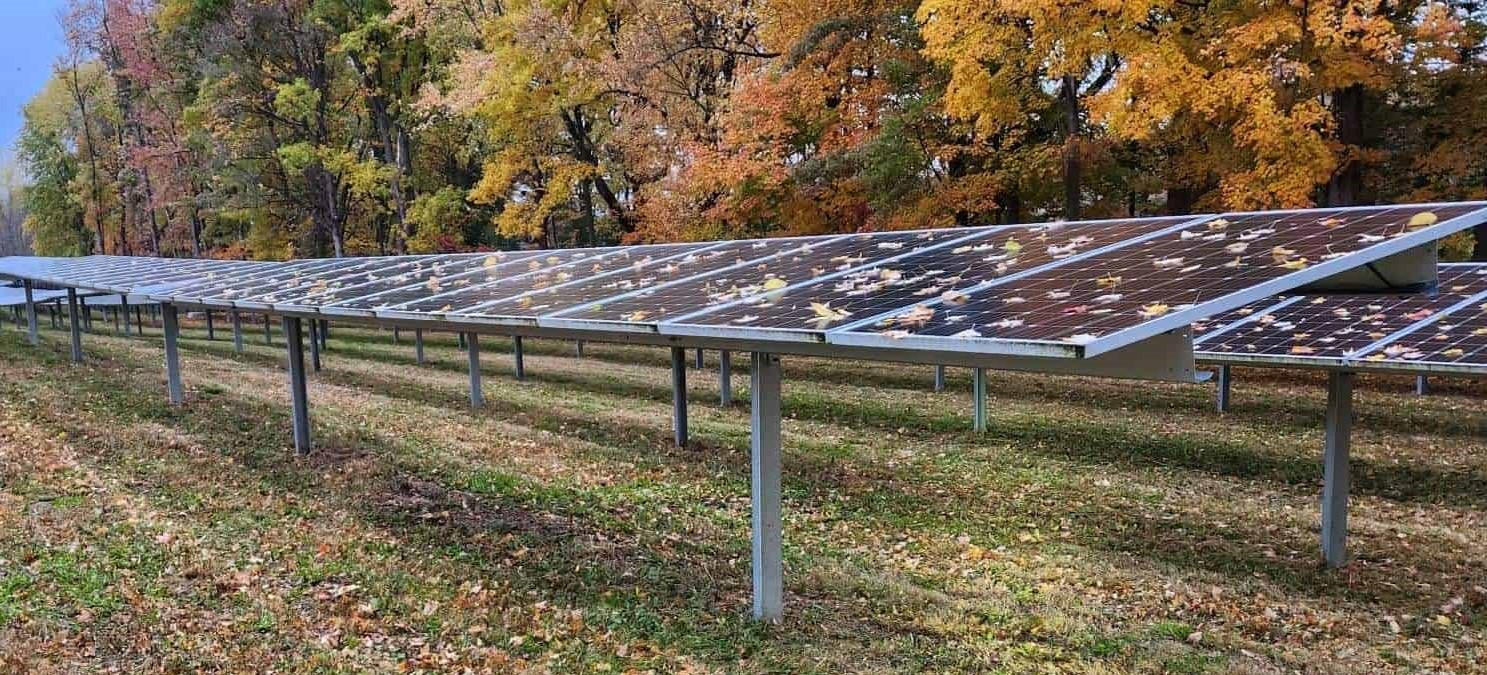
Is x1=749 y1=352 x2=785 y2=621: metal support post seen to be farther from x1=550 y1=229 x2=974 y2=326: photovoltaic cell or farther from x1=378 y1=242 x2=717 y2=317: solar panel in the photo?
x1=378 y1=242 x2=717 y2=317: solar panel

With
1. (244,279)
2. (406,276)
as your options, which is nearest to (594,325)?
(406,276)

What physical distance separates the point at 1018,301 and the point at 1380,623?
3.77 m

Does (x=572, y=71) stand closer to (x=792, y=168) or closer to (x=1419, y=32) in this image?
(x=792, y=168)

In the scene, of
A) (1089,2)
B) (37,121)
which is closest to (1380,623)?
(1089,2)

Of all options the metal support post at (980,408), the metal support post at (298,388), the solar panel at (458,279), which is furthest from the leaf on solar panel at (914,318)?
the metal support post at (298,388)

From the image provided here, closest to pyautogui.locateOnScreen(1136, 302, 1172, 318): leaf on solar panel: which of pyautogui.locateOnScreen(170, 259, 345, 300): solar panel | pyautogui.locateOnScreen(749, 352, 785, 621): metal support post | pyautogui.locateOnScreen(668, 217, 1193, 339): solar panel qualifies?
pyautogui.locateOnScreen(668, 217, 1193, 339): solar panel

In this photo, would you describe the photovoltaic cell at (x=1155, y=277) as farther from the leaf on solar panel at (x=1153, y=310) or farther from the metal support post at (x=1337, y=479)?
the metal support post at (x=1337, y=479)

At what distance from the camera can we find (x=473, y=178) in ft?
104

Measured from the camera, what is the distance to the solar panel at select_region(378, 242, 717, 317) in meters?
6.50

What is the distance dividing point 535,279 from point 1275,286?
588 cm

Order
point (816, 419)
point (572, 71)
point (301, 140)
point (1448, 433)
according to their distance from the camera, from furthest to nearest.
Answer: point (301, 140)
point (572, 71)
point (816, 419)
point (1448, 433)

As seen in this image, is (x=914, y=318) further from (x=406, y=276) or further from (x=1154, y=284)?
(x=406, y=276)

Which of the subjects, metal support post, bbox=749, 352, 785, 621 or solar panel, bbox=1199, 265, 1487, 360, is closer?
metal support post, bbox=749, 352, 785, 621

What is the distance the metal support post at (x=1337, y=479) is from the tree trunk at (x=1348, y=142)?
10.4 m
